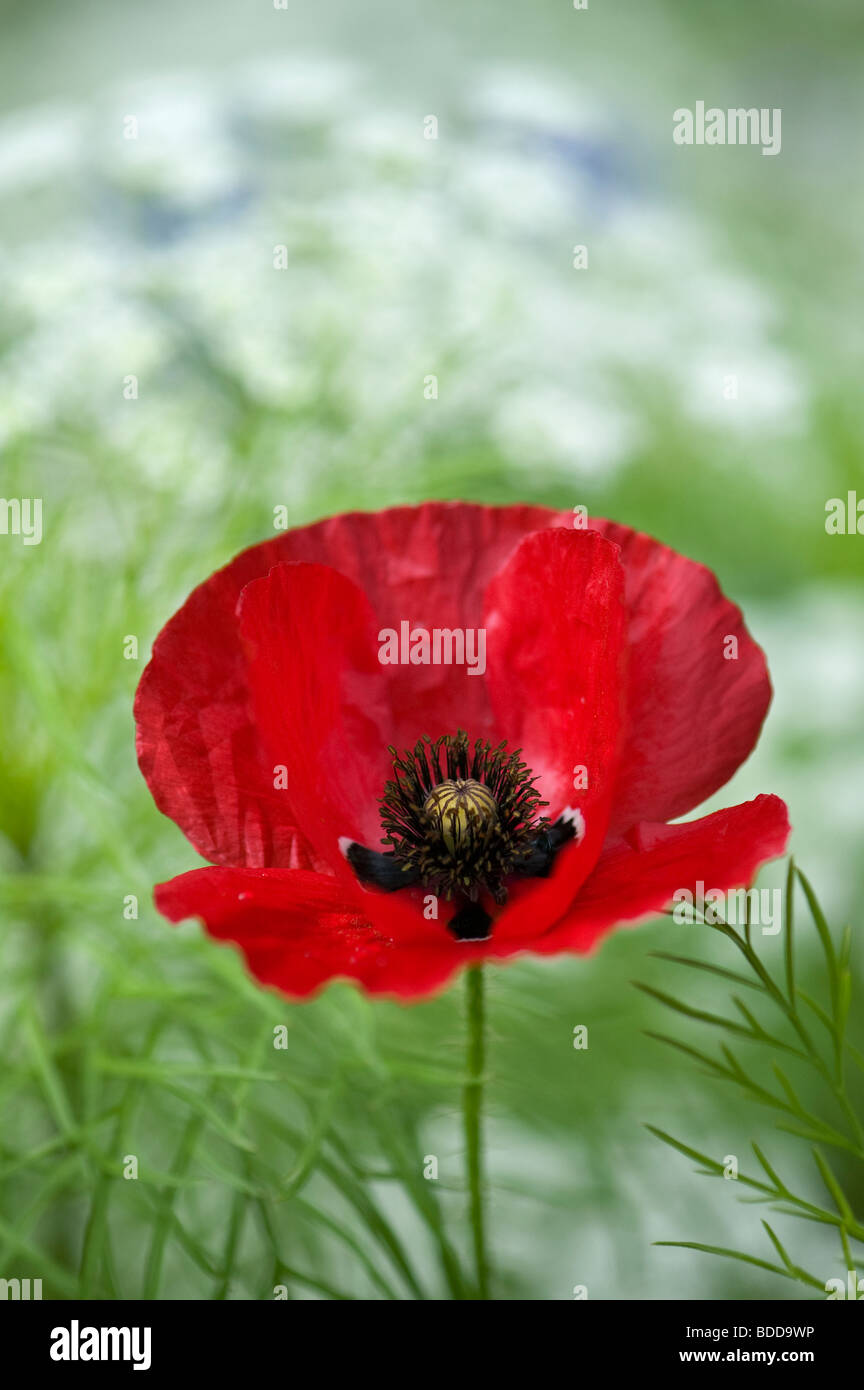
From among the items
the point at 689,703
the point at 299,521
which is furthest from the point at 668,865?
the point at 299,521

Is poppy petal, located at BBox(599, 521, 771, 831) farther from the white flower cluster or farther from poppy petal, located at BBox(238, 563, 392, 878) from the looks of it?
the white flower cluster

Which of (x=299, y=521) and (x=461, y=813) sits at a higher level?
(x=299, y=521)

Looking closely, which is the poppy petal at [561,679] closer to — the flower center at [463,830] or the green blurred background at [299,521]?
the flower center at [463,830]

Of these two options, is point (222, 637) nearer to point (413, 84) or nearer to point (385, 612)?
point (385, 612)

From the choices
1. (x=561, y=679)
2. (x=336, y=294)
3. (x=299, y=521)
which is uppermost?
(x=336, y=294)

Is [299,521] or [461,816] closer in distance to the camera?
[461,816]

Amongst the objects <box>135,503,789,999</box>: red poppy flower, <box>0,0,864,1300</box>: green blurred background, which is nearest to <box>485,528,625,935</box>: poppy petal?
<box>135,503,789,999</box>: red poppy flower

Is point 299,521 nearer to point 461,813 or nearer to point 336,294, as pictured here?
point 336,294

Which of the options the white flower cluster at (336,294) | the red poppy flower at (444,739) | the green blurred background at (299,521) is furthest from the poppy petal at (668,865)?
the white flower cluster at (336,294)
